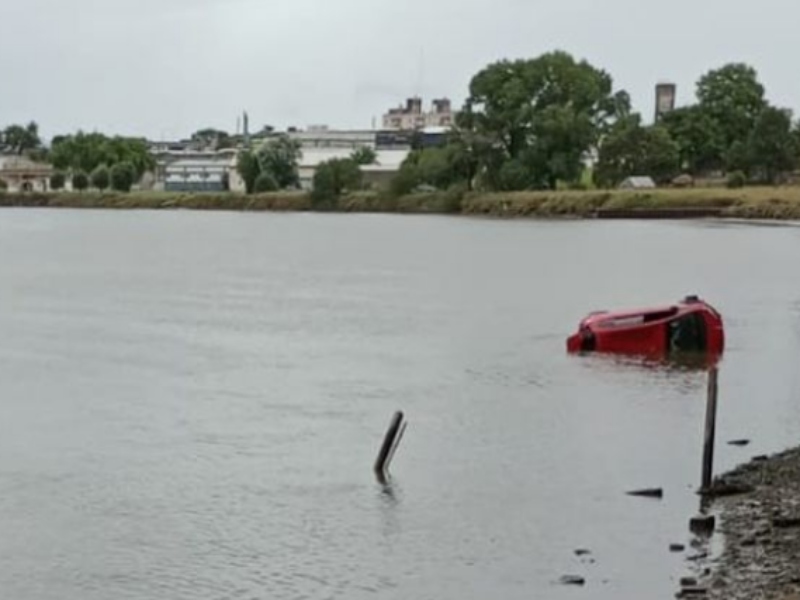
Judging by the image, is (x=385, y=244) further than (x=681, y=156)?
No

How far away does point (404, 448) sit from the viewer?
30.6m

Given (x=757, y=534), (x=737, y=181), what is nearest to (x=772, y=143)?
(x=737, y=181)

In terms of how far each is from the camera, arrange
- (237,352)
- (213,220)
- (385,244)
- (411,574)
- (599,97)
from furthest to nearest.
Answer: (213,220) < (599,97) < (385,244) < (237,352) < (411,574)

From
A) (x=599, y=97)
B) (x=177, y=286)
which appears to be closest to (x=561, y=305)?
(x=177, y=286)

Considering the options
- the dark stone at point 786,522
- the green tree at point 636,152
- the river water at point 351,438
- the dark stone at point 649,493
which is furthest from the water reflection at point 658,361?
the green tree at point 636,152

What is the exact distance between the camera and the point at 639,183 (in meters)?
176

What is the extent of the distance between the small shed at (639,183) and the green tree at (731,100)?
1141cm

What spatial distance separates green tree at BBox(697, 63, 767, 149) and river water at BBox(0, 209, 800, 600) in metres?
107

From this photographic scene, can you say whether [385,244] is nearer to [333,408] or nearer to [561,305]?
[561,305]

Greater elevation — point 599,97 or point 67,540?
point 599,97

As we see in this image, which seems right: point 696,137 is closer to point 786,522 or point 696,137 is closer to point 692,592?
point 786,522

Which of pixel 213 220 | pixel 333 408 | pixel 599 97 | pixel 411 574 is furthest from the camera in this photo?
pixel 213 220

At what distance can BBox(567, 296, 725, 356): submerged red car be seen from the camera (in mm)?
48656

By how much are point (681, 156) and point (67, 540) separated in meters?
167
